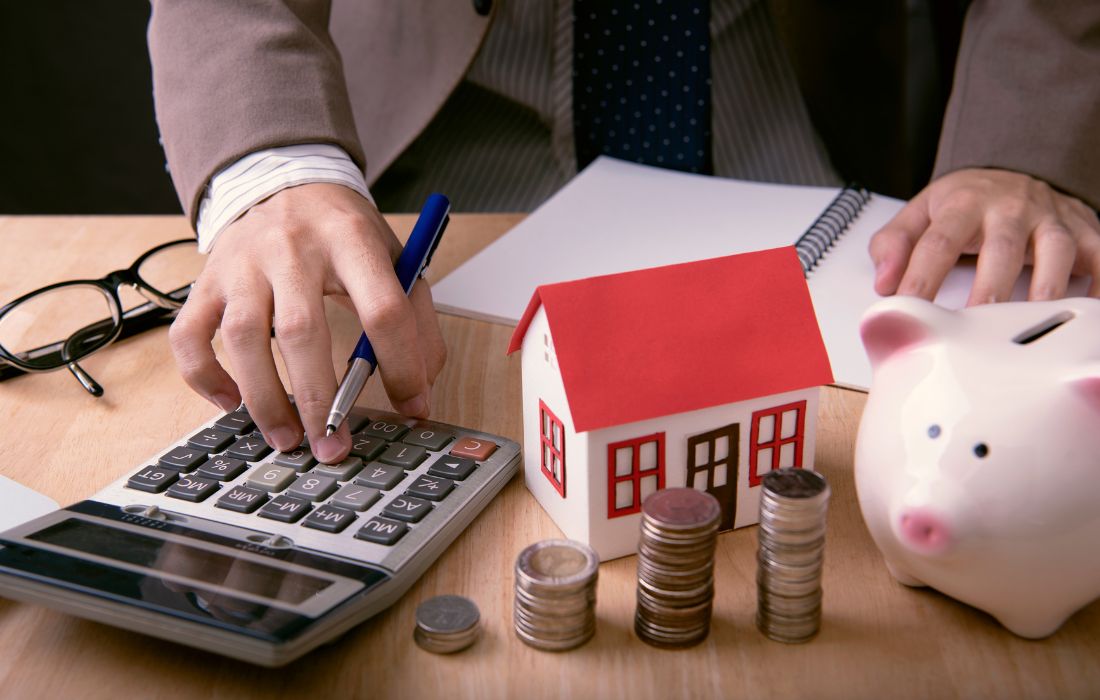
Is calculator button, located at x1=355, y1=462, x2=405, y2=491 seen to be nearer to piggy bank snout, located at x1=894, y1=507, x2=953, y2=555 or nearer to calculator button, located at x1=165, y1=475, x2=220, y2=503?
calculator button, located at x1=165, y1=475, x2=220, y2=503

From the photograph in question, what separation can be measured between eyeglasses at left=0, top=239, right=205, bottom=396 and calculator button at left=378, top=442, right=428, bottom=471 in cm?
27

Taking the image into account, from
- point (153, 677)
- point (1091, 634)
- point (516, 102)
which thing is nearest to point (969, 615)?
point (1091, 634)

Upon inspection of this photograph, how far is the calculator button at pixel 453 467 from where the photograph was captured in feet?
1.65

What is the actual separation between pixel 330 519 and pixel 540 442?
Answer: 0.11 meters

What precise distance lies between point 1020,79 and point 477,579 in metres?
0.71

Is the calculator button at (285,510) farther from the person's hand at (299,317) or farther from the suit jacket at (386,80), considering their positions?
the suit jacket at (386,80)

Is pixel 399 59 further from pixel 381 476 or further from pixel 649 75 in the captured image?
pixel 381 476

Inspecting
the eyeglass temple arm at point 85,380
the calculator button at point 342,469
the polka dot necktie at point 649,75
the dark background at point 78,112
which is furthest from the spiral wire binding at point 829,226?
the dark background at point 78,112

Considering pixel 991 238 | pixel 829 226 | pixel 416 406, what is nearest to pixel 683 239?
pixel 829 226

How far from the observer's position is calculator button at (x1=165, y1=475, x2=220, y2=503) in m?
0.49

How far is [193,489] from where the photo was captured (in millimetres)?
491

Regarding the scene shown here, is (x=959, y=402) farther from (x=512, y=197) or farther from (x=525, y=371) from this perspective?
(x=512, y=197)

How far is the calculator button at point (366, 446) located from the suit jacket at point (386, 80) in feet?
0.89

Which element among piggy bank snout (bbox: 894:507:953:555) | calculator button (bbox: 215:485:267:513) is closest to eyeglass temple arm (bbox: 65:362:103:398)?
calculator button (bbox: 215:485:267:513)
